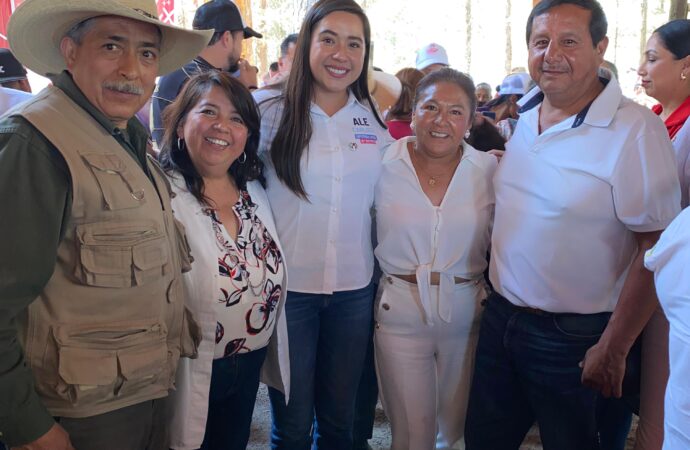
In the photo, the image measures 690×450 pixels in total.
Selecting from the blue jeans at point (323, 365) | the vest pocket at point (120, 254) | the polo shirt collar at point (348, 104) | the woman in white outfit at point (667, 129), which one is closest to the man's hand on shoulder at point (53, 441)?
the vest pocket at point (120, 254)

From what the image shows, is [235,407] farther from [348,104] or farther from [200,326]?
[348,104]

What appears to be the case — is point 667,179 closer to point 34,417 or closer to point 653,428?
point 653,428

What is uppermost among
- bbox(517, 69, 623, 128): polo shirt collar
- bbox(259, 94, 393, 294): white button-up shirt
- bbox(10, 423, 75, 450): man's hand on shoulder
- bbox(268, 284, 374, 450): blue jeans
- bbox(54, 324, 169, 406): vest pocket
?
bbox(517, 69, 623, 128): polo shirt collar

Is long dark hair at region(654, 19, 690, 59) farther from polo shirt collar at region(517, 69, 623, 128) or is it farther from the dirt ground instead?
the dirt ground

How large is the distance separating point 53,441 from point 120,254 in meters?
0.50

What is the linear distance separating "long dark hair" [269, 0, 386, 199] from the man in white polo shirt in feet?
2.79

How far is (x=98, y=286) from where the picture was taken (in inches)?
56.7

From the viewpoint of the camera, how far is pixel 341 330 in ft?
8.13

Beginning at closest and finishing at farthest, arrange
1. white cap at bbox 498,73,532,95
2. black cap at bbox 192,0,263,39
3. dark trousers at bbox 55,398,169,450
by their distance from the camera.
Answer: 1. dark trousers at bbox 55,398,169,450
2. black cap at bbox 192,0,263,39
3. white cap at bbox 498,73,532,95

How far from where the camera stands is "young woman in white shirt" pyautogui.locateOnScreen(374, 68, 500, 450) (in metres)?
2.43

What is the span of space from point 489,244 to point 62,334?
1876 mm

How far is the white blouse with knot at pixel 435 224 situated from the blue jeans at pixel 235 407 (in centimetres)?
75

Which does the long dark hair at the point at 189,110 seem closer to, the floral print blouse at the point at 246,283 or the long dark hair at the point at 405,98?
the floral print blouse at the point at 246,283

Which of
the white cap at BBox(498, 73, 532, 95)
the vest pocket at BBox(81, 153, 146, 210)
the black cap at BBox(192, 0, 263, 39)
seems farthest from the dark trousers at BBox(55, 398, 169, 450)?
the white cap at BBox(498, 73, 532, 95)
